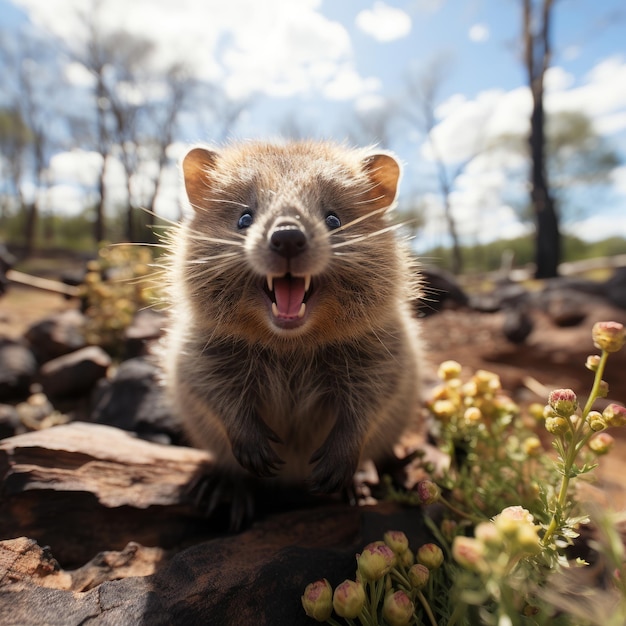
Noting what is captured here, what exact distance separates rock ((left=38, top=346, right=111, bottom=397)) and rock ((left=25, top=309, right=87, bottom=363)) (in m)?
0.90

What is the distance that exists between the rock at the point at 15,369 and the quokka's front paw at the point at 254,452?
3.81m

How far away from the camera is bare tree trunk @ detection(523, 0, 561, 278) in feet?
45.9

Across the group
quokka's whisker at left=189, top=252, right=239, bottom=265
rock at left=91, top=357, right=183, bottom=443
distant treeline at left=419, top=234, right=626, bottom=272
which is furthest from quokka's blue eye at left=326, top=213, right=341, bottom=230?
distant treeline at left=419, top=234, right=626, bottom=272

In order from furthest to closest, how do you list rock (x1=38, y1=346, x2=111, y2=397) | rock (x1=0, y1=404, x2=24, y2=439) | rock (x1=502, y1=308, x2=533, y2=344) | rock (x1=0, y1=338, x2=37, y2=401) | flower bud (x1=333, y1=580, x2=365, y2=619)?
1. rock (x1=502, y1=308, x2=533, y2=344)
2. rock (x1=38, y1=346, x2=111, y2=397)
3. rock (x1=0, y1=338, x2=37, y2=401)
4. rock (x1=0, y1=404, x2=24, y2=439)
5. flower bud (x1=333, y1=580, x2=365, y2=619)

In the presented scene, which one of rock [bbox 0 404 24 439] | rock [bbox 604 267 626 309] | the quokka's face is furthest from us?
rock [bbox 604 267 626 309]

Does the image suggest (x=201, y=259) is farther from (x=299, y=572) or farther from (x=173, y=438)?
(x=173, y=438)

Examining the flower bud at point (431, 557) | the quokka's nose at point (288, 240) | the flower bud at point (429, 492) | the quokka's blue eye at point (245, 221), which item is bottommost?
the flower bud at point (431, 557)

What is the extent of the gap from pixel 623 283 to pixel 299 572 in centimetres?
930

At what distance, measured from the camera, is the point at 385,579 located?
177cm

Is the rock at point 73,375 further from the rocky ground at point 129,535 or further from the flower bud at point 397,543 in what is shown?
the flower bud at point 397,543

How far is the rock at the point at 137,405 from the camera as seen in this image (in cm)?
400

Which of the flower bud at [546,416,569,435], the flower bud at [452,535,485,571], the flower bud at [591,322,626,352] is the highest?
the flower bud at [591,322,626,352]

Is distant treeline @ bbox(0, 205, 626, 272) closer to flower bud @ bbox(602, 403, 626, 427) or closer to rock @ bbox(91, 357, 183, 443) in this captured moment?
rock @ bbox(91, 357, 183, 443)

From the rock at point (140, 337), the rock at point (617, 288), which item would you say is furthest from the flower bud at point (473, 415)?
the rock at point (617, 288)
